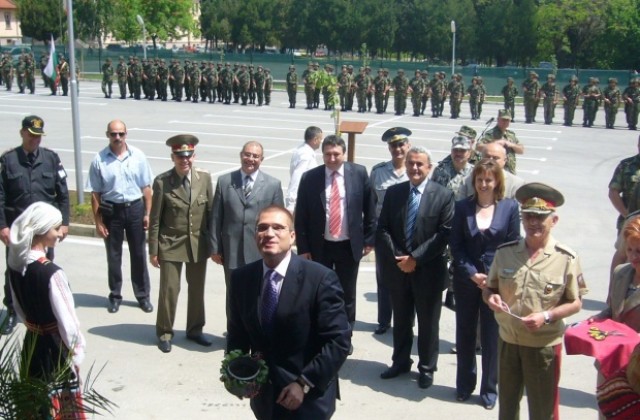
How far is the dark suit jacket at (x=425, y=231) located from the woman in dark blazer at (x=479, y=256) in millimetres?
346

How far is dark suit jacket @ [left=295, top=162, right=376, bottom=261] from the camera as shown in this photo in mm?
7230

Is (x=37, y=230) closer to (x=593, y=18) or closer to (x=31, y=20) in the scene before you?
(x=593, y=18)

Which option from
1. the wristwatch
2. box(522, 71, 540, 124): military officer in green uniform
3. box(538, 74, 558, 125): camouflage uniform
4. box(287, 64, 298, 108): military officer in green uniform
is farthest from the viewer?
box(287, 64, 298, 108): military officer in green uniform

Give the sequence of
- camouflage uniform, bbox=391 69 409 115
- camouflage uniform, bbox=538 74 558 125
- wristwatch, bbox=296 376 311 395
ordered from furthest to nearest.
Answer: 1. camouflage uniform, bbox=391 69 409 115
2. camouflage uniform, bbox=538 74 558 125
3. wristwatch, bbox=296 376 311 395

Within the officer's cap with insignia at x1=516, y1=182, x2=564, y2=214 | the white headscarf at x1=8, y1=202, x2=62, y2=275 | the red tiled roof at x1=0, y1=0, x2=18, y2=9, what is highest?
the red tiled roof at x1=0, y1=0, x2=18, y2=9

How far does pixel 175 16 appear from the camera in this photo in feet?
231

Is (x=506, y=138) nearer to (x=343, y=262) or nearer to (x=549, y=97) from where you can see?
(x=343, y=262)

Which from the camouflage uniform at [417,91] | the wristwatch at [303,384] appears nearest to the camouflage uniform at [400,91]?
the camouflage uniform at [417,91]

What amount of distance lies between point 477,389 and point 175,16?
67.4m

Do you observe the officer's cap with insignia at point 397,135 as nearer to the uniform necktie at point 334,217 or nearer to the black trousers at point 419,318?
the uniform necktie at point 334,217

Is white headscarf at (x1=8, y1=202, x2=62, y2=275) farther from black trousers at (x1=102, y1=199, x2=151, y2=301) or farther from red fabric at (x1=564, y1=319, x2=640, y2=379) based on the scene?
black trousers at (x1=102, y1=199, x2=151, y2=301)

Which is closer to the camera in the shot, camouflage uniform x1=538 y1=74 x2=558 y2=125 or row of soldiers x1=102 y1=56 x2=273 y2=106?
camouflage uniform x1=538 y1=74 x2=558 y2=125

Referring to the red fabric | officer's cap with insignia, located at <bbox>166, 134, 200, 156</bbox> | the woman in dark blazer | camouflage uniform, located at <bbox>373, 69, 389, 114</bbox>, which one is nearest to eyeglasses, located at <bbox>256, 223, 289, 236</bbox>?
the red fabric

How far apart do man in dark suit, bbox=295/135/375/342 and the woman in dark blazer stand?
45.5 inches
